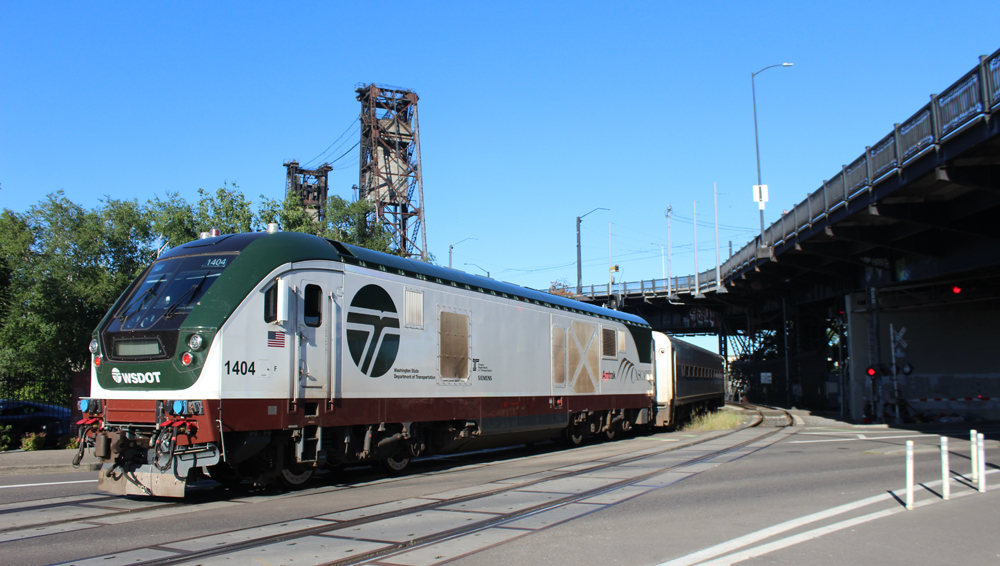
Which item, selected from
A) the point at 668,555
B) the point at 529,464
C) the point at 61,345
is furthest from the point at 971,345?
the point at 61,345

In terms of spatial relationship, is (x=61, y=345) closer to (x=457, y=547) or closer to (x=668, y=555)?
(x=457, y=547)

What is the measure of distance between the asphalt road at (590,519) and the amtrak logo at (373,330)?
1968mm

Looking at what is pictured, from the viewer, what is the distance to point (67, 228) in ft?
86.4

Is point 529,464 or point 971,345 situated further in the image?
point 971,345

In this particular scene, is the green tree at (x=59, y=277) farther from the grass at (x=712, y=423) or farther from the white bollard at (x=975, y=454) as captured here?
the white bollard at (x=975, y=454)

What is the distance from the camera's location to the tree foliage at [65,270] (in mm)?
24438

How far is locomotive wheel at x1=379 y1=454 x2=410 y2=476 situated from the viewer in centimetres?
1280

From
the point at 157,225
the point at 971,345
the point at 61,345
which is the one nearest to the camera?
the point at 61,345

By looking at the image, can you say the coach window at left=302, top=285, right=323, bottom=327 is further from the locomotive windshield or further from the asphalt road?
the asphalt road

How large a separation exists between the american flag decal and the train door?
0.24 m

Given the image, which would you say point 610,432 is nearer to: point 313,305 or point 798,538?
point 313,305

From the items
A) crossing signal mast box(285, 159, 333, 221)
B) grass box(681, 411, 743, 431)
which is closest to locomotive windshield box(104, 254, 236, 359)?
grass box(681, 411, 743, 431)

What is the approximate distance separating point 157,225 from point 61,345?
5899 millimetres

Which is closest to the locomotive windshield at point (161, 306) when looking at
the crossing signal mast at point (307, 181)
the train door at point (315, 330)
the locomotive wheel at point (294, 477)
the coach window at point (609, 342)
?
the train door at point (315, 330)
